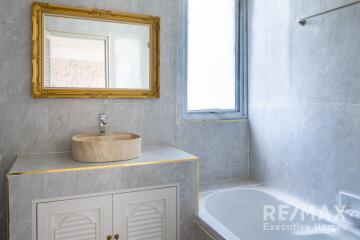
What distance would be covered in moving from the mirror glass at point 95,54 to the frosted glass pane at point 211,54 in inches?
17.6

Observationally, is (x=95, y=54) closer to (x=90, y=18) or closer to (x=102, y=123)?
(x=90, y=18)

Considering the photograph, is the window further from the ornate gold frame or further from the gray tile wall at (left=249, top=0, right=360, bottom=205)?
the ornate gold frame

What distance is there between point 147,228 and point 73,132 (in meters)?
0.85

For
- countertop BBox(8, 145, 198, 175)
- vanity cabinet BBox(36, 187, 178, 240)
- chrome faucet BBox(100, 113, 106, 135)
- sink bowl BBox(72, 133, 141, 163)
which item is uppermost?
chrome faucet BBox(100, 113, 106, 135)

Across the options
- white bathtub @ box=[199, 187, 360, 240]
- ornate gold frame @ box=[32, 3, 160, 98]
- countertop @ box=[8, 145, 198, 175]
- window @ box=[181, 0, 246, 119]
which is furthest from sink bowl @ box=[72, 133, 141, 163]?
window @ box=[181, 0, 246, 119]

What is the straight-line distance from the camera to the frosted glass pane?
8.39ft

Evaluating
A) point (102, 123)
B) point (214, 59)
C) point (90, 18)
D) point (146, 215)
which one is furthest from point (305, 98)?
point (90, 18)

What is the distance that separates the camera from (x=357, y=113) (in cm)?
172

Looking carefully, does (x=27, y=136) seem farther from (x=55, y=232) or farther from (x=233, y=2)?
(x=233, y=2)

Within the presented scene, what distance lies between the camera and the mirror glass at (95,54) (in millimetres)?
2043

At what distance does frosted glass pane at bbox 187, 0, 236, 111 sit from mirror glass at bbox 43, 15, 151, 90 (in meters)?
0.45

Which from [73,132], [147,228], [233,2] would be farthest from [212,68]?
[147,228]

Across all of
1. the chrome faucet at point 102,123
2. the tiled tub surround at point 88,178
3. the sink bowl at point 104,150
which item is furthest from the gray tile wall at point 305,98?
the chrome faucet at point 102,123

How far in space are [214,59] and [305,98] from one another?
0.88 metres
